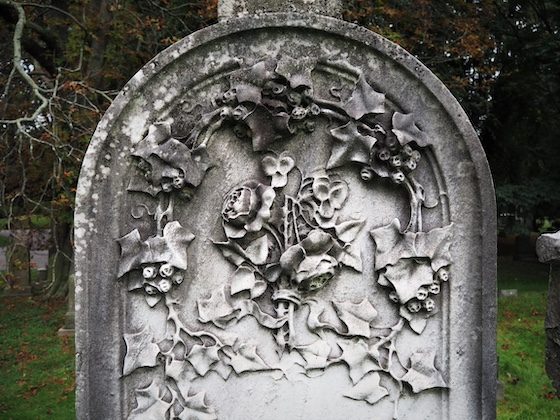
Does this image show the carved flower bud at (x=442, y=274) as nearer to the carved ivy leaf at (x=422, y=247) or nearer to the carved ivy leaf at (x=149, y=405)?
the carved ivy leaf at (x=422, y=247)

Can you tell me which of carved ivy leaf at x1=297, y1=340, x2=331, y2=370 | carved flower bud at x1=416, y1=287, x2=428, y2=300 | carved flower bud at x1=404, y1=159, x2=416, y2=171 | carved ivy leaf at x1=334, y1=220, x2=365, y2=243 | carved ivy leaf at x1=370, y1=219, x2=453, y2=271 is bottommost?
carved ivy leaf at x1=297, y1=340, x2=331, y2=370

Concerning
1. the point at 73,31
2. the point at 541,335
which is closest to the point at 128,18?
the point at 73,31

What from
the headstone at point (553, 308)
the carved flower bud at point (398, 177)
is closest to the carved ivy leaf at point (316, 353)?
the carved flower bud at point (398, 177)

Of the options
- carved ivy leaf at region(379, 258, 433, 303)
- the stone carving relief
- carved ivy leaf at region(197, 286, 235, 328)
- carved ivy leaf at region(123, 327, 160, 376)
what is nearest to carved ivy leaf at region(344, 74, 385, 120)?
the stone carving relief

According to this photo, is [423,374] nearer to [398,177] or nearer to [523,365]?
[398,177]

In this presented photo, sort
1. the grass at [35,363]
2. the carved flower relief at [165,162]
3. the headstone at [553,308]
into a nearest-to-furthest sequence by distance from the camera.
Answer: the carved flower relief at [165,162] < the headstone at [553,308] < the grass at [35,363]

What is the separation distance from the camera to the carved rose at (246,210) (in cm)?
254

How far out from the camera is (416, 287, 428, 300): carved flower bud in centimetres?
256

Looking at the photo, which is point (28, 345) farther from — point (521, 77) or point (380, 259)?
point (521, 77)

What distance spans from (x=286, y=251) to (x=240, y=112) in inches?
26.5

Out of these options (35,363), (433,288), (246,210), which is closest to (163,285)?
(246,210)

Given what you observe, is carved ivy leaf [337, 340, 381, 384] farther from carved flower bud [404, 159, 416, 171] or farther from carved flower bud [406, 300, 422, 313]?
carved flower bud [404, 159, 416, 171]

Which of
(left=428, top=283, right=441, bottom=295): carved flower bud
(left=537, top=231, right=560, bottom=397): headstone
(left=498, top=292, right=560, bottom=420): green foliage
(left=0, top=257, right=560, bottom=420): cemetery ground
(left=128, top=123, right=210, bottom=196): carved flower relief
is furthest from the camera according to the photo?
(left=0, top=257, right=560, bottom=420): cemetery ground

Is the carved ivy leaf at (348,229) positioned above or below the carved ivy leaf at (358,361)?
above
